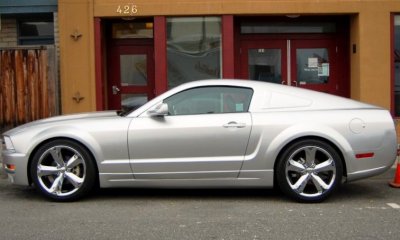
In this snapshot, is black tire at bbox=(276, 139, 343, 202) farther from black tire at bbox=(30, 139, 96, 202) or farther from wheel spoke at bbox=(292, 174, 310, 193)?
black tire at bbox=(30, 139, 96, 202)

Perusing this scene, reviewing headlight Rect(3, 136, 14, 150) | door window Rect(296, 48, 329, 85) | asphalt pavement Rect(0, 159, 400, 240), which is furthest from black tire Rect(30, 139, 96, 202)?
door window Rect(296, 48, 329, 85)

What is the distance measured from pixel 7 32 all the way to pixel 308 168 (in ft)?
24.8

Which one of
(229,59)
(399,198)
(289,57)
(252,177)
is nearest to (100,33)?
(229,59)

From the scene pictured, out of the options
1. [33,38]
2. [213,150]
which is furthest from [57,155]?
[33,38]

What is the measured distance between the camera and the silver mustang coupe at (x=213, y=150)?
6.56m

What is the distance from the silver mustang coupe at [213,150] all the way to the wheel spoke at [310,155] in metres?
0.01

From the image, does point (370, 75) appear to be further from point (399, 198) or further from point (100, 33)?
point (100, 33)

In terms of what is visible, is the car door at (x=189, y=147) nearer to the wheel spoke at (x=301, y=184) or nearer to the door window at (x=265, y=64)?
the wheel spoke at (x=301, y=184)

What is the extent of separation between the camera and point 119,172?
21.7 feet

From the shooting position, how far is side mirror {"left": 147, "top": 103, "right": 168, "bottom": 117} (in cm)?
653

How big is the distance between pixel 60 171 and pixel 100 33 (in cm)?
484

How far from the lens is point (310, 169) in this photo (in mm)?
6555

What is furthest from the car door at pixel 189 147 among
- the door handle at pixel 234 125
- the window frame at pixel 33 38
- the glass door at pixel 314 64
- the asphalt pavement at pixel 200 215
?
the window frame at pixel 33 38

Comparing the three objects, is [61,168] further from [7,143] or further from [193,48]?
[193,48]
